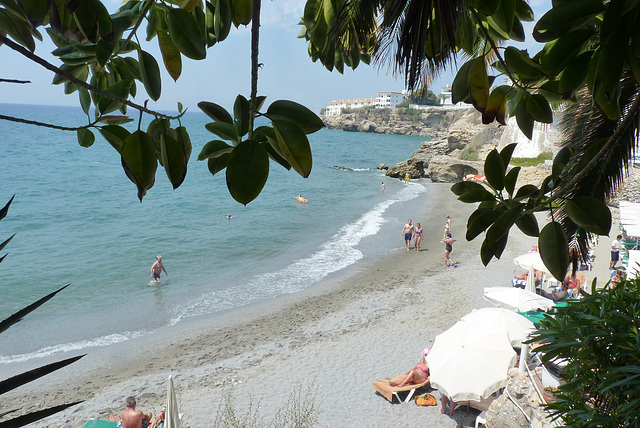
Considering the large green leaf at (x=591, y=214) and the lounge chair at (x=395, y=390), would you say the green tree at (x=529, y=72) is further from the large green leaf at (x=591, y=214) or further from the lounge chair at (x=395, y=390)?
the lounge chair at (x=395, y=390)

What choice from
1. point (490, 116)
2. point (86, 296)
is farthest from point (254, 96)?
point (86, 296)

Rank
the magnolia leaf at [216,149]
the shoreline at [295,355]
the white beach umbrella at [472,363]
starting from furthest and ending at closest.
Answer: the shoreline at [295,355] < the white beach umbrella at [472,363] < the magnolia leaf at [216,149]

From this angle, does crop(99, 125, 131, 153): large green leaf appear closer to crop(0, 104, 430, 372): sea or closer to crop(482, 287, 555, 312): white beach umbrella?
crop(0, 104, 430, 372): sea

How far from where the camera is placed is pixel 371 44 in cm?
289

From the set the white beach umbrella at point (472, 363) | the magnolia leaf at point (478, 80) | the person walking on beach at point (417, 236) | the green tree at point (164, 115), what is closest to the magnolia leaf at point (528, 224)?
the magnolia leaf at point (478, 80)

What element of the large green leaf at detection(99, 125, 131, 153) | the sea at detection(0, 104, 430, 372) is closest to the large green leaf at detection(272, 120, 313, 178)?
the large green leaf at detection(99, 125, 131, 153)

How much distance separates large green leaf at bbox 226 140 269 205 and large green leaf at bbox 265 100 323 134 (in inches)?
2.5

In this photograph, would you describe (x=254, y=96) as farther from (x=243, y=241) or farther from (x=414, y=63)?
(x=243, y=241)

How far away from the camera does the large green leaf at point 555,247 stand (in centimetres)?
122

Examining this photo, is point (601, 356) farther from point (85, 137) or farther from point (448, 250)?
point (448, 250)

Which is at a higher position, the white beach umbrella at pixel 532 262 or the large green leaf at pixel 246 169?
the large green leaf at pixel 246 169

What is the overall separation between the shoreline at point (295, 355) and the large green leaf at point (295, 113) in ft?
26.7

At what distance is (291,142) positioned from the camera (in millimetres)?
780

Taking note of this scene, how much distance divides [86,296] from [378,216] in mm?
16138
